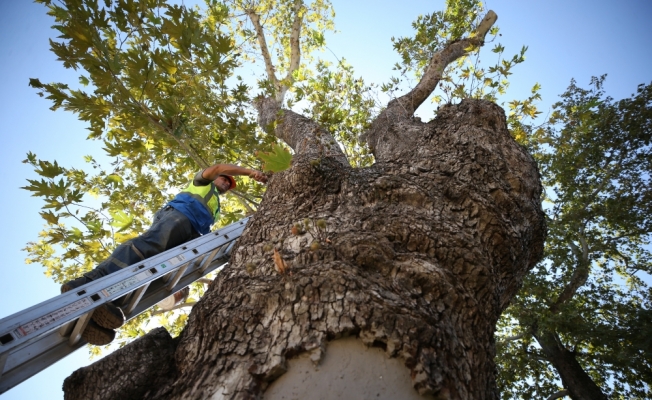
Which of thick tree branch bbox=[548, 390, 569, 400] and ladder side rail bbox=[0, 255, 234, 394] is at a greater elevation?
thick tree branch bbox=[548, 390, 569, 400]

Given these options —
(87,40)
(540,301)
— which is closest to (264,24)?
(87,40)

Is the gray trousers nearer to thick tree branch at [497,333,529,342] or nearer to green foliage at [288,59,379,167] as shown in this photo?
green foliage at [288,59,379,167]

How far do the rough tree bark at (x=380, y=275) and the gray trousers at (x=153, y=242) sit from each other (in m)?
1.13

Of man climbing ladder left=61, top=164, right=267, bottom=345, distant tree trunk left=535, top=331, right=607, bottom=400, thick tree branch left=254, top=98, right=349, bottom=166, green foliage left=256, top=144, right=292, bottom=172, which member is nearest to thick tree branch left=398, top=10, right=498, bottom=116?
thick tree branch left=254, top=98, right=349, bottom=166

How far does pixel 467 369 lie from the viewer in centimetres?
129

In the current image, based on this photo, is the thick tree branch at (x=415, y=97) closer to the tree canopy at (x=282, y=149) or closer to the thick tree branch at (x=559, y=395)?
the tree canopy at (x=282, y=149)

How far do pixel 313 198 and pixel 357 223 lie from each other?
1.44 ft

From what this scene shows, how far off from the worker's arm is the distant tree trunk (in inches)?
260

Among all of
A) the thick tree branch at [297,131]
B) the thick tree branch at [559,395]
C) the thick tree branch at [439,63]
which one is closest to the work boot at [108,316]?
the thick tree branch at [297,131]

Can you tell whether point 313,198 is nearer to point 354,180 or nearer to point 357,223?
point 354,180

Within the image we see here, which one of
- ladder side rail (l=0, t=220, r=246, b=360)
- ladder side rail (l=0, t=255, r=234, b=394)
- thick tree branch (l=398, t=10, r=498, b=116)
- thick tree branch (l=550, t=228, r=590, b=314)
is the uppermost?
thick tree branch (l=398, t=10, r=498, b=116)

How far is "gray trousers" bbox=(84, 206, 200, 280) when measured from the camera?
2.45 meters

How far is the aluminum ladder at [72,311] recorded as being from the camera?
1.46 metres

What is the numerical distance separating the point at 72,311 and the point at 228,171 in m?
1.92
